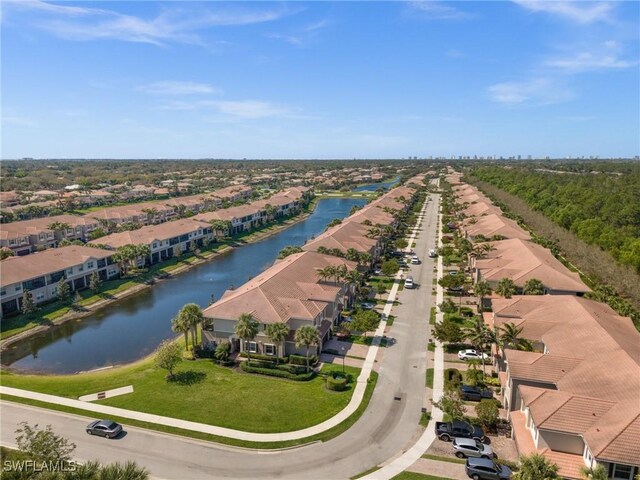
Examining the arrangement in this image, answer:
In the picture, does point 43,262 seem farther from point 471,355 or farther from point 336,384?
point 471,355

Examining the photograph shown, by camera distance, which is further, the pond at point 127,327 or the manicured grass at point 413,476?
the pond at point 127,327

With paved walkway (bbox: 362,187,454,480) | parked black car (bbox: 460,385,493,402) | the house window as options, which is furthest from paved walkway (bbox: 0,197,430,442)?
the house window

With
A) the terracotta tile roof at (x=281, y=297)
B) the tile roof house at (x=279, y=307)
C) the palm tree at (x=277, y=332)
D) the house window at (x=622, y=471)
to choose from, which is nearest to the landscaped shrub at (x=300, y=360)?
the tile roof house at (x=279, y=307)

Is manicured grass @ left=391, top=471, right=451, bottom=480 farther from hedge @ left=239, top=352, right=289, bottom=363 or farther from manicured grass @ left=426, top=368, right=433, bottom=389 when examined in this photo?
hedge @ left=239, top=352, right=289, bottom=363

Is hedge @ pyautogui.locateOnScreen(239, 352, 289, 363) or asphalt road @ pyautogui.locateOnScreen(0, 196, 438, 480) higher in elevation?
hedge @ pyautogui.locateOnScreen(239, 352, 289, 363)

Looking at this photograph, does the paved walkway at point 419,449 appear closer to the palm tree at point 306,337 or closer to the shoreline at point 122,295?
the palm tree at point 306,337

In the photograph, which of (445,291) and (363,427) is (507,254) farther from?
(363,427)

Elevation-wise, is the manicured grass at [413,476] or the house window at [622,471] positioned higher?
the house window at [622,471]
